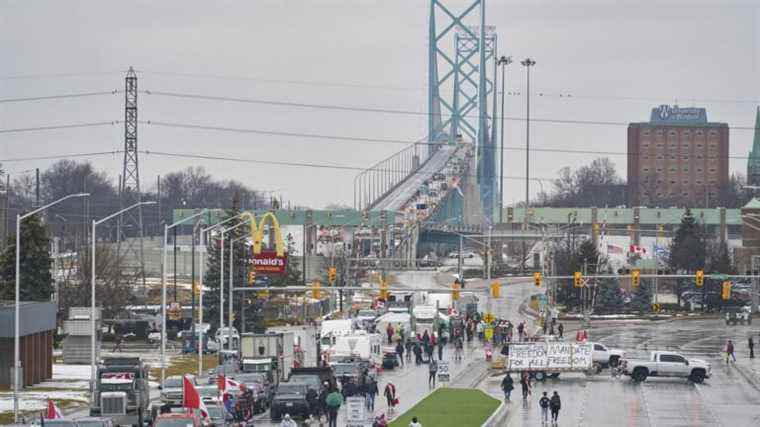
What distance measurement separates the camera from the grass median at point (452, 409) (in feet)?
191

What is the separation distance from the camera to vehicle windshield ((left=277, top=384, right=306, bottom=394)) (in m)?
61.1

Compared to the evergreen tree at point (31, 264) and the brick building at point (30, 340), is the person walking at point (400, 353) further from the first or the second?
the brick building at point (30, 340)

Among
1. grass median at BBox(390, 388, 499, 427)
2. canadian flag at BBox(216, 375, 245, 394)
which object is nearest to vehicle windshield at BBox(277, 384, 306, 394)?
canadian flag at BBox(216, 375, 245, 394)

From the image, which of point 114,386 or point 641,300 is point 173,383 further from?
point 641,300

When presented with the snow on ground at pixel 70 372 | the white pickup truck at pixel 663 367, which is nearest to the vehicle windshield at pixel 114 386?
the snow on ground at pixel 70 372

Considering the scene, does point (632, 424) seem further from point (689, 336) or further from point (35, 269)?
point (689, 336)

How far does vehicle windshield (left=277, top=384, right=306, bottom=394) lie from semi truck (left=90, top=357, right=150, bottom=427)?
18.9ft

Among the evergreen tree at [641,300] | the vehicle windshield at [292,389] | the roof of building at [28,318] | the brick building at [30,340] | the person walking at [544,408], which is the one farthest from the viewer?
the evergreen tree at [641,300]

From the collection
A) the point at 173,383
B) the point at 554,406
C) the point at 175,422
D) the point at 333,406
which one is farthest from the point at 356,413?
the point at 173,383

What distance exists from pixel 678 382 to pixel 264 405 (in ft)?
73.6

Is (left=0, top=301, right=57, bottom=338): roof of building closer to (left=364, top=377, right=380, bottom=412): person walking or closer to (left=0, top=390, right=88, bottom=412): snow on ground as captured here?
(left=0, top=390, right=88, bottom=412): snow on ground

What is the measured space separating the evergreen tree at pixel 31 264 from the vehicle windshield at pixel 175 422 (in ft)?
141

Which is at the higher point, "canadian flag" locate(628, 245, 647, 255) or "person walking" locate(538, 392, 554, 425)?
"canadian flag" locate(628, 245, 647, 255)

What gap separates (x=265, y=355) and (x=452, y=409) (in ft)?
37.7
